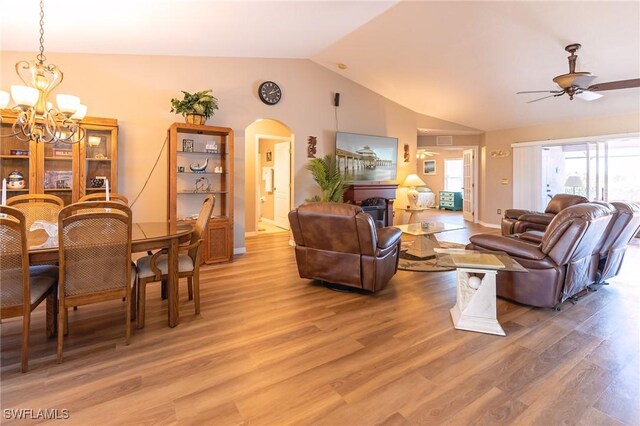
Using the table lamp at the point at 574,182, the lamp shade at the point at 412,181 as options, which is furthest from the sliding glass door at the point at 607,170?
the lamp shade at the point at 412,181

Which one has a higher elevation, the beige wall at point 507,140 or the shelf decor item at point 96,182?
the beige wall at point 507,140

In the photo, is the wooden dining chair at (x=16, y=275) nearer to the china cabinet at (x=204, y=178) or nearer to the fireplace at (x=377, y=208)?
the china cabinet at (x=204, y=178)

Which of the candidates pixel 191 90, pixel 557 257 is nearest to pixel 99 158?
pixel 191 90

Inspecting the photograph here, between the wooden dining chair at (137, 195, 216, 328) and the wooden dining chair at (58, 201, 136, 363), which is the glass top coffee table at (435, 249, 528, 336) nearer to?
the wooden dining chair at (137, 195, 216, 328)

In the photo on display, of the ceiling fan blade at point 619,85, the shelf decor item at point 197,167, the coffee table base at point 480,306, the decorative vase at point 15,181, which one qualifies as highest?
the ceiling fan blade at point 619,85

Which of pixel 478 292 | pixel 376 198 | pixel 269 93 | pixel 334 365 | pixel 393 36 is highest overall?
pixel 393 36

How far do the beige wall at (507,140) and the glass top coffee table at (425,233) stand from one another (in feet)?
13.7

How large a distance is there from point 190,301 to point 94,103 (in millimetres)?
3016

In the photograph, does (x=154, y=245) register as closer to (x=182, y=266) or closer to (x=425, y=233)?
(x=182, y=266)

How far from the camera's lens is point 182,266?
2.76 m

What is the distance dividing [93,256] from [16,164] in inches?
107

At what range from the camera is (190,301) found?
3.11 metres

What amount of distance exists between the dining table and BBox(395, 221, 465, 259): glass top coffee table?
2.95 m

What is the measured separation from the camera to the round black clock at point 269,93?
5.30 metres
